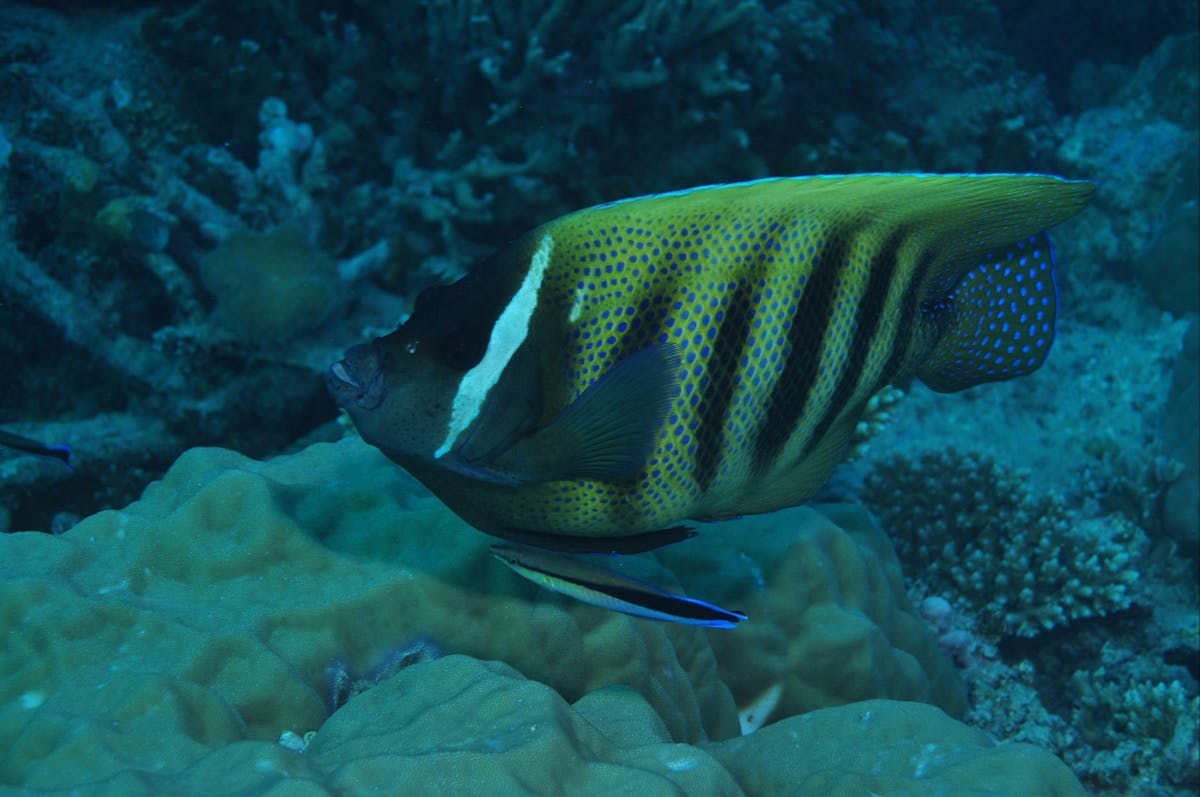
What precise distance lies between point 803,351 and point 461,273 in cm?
438

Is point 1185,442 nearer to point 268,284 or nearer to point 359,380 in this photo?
point 359,380

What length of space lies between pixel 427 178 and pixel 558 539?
4.92 m

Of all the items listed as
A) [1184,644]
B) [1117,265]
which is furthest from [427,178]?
[1117,265]

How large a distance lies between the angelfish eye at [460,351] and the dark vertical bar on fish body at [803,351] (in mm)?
655

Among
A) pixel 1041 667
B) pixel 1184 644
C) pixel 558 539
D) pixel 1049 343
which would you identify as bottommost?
pixel 1041 667

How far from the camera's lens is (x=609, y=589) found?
141 centimetres

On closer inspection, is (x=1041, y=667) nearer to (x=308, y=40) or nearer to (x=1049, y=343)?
(x=1049, y=343)

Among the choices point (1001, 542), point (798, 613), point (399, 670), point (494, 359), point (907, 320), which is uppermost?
point (907, 320)

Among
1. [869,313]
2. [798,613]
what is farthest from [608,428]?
[798,613]

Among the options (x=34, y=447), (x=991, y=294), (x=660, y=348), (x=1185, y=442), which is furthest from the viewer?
(x=1185, y=442)

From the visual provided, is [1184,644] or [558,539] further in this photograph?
[1184,644]

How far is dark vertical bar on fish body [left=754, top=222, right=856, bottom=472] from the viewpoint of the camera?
1.67 metres

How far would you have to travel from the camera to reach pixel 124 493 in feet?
16.1

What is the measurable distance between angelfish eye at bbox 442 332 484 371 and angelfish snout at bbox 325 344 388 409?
0.14 m
